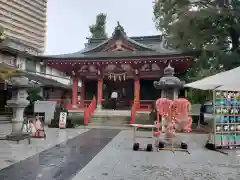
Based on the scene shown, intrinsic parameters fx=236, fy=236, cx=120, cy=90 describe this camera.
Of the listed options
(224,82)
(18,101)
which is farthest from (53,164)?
(224,82)

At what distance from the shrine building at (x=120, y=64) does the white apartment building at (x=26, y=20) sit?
15383 mm

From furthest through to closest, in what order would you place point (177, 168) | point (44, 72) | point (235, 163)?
point (44, 72) < point (235, 163) < point (177, 168)

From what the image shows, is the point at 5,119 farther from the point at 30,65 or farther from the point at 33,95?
the point at 30,65

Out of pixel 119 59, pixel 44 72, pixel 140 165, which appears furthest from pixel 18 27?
pixel 140 165

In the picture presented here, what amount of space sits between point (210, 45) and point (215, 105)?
33.6 feet

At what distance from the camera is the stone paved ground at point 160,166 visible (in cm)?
475

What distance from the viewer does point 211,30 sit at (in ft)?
54.4

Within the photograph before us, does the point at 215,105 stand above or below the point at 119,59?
below

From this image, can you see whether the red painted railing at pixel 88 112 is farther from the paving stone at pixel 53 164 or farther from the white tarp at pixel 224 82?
the white tarp at pixel 224 82

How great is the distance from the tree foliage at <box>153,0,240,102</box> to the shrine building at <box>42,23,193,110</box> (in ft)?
4.76

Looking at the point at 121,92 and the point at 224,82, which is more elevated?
the point at 121,92

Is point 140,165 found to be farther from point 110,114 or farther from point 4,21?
point 4,21

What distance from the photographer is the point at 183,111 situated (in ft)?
25.2

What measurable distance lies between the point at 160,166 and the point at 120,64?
12.4m
